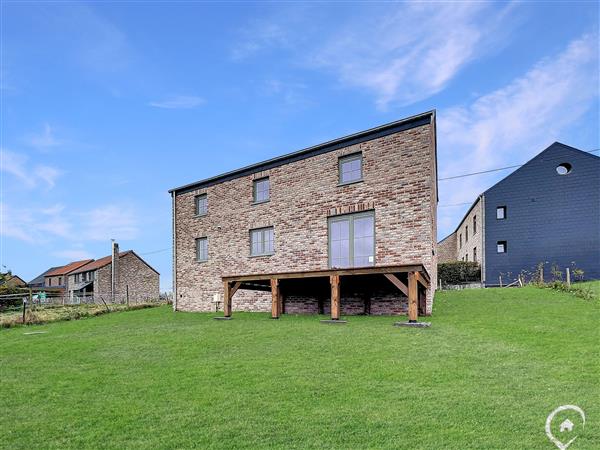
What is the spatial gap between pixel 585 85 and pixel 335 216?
32.2 feet

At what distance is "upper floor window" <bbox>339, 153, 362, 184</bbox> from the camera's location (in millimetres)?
13720

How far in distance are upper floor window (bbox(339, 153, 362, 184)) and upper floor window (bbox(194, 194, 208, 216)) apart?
7263 mm

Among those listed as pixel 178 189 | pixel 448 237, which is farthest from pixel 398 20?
pixel 448 237

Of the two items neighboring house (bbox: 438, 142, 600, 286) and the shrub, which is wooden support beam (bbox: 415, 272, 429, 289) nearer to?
the shrub

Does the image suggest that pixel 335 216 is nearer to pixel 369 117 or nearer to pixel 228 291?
pixel 228 291

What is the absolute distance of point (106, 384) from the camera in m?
5.88

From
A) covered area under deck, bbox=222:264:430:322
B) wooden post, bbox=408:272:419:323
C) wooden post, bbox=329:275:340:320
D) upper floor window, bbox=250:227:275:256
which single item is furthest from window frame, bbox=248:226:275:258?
wooden post, bbox=408:272:419:323

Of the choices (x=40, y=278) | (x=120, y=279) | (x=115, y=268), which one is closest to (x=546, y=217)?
(x=115, y=268)

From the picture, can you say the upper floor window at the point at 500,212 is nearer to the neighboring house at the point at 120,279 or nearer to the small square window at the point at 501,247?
the small square window at the point at 501,247

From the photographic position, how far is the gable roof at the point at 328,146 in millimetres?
12523

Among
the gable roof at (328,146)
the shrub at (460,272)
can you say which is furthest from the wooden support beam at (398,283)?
the shrub at (460,272)

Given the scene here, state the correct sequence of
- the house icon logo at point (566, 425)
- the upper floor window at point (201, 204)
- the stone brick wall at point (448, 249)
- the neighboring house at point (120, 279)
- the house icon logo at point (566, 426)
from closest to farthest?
1. the house icon logo at point (566, 425)
2. the house icon logo at point (566, 426)
3. the upper floor window at point (201, 204)
4. the stone brick wall at point (448, 249)
5. the neighboring house at point (120, 279)

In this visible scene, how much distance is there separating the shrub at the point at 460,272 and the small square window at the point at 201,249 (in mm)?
15310

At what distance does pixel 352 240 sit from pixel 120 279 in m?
34.9
